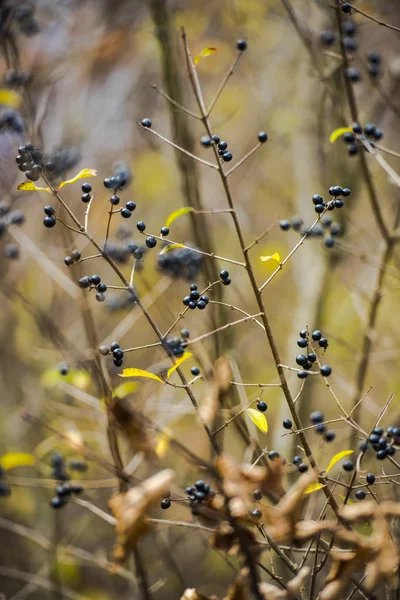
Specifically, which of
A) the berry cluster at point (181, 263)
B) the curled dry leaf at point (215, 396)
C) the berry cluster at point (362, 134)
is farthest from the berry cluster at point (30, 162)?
the berry cluster at point (362, 134)

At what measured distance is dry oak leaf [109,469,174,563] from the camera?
1.21 metres

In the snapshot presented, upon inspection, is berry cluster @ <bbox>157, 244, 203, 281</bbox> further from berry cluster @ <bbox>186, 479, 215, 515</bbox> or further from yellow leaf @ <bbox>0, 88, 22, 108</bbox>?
berry cluster @ <bbox>186, 479, 215, 515</bbox>

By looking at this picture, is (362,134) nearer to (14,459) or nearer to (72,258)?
(72,258)

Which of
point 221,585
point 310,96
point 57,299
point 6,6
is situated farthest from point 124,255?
point 221,585

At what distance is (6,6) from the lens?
Answer: 406 cm

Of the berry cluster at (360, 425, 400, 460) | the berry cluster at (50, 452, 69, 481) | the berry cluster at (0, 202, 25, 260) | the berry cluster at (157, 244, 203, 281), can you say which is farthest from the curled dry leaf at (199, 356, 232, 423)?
the berry cluster at (0, 202, 25, 260)

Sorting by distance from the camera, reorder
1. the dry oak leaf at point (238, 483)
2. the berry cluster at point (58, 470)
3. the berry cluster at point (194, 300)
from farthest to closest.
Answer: the berry cluster at point (58, 470)
the berry cluster at point (194, 300)
the dry oak leaf at point (238, 483)

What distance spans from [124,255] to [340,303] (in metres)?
3.57

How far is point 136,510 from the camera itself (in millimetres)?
1211

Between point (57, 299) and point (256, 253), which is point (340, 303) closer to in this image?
point (256, 253)

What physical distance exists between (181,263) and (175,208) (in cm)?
354

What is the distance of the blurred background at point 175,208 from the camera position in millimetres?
4547

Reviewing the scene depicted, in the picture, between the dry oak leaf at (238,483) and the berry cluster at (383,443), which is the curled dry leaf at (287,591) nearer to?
the dry oak leaf at (238,483)

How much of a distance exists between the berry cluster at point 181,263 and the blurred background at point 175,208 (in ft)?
1.42
